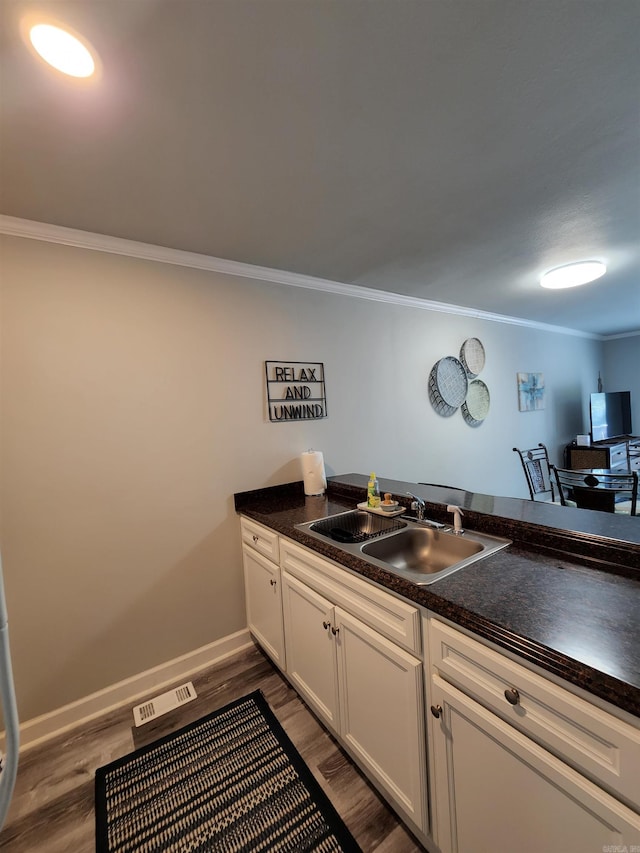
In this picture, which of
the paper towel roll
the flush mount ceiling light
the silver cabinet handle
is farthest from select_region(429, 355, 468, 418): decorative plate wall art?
the silver cabinet handle

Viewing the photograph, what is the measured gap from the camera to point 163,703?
1.84 m

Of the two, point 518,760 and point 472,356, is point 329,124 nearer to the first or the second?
point 518,760

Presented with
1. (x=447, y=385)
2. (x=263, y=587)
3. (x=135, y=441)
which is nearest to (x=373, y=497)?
(x=263, y=587)

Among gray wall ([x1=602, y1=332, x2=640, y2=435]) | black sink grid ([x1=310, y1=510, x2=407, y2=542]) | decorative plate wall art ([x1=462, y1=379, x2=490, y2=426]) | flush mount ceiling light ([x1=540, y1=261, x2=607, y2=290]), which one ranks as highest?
flush mount ceiling light ([x1=540, y1=261, x2=607, y2=290])

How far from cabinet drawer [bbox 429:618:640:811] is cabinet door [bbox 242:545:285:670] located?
1056 mm

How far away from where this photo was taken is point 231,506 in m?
2.21

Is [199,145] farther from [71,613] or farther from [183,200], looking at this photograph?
[71,613]

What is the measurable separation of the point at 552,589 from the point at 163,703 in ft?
6.53

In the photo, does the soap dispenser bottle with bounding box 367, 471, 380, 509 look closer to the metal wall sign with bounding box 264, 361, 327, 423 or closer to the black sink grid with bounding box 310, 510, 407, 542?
the black sink grid with bounding box 310, 510, 407, 542

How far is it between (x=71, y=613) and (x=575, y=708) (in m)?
2.10

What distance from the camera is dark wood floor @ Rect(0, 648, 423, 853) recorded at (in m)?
1.24

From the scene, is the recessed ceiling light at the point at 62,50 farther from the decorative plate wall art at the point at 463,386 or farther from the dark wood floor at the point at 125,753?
the decorative plate wall art at the point at 463,386

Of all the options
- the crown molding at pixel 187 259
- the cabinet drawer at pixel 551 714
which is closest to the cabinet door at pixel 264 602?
the cabinet drawer at pixel 551 714

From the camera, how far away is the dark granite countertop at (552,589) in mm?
737
